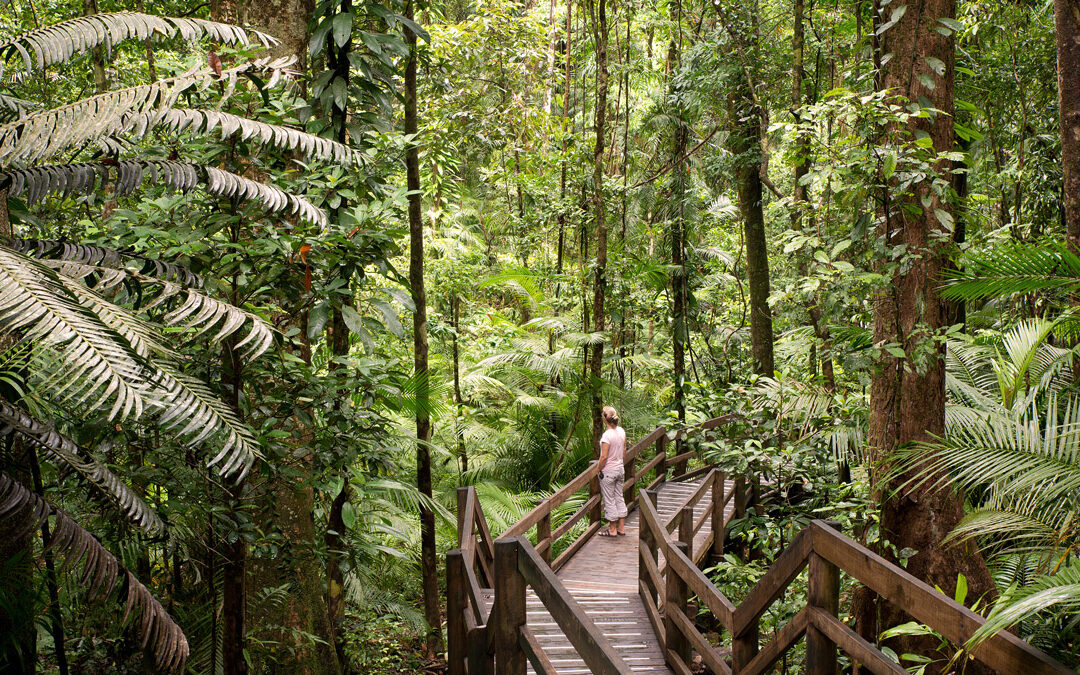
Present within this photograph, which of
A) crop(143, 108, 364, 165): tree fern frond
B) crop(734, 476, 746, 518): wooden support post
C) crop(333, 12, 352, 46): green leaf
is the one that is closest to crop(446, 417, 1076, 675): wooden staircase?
crop(734, 476, 746, 518): wooden support post

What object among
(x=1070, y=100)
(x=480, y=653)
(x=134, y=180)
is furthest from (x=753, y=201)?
(x=134, y=180)

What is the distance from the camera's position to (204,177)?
3.14 meters

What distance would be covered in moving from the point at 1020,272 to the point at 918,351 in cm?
63

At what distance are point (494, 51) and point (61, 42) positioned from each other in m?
5.87

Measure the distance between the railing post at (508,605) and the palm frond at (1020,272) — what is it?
270 centimetres

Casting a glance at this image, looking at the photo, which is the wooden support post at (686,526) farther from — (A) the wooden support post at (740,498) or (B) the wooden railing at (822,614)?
(A) the wooden support post at (740,498)

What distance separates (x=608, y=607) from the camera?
18.6 feet

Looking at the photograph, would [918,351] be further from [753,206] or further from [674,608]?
[753,206]

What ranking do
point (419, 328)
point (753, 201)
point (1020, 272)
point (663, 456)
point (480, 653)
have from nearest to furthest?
point (480, 653) < point (1020, 272) < point (419, 328) < point (663, 456) < point (753, 201)

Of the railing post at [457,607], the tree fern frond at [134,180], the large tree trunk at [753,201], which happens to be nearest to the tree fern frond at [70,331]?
the tree fern frond at [134,180]

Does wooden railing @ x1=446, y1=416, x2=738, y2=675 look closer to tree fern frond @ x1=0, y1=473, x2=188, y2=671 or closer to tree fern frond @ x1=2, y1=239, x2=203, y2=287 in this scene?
tree fern frond @ x1=0, y1=473, x2=188, y2=671

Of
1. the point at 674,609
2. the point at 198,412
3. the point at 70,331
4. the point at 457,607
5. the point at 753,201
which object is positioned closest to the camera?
the point at 70,331

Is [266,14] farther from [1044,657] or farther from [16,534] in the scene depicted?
[1044,657]

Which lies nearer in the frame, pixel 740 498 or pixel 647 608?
pixel 647 608
